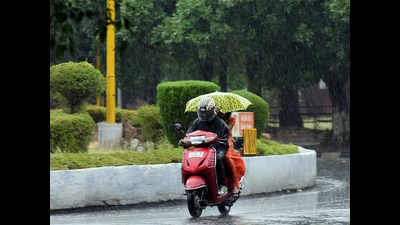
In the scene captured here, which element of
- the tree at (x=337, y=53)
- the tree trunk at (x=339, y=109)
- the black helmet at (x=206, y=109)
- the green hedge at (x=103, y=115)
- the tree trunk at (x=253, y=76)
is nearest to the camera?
the black helmet at (x=206, y=109)

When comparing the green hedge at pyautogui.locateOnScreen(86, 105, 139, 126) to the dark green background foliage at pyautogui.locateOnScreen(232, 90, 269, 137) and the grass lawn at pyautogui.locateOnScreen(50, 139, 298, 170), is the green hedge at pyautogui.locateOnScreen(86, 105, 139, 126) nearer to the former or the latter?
the dark green background foliage at pyautogui.locateOnScreen(232, 90, 269, 137)

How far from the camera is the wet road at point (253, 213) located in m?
9.75

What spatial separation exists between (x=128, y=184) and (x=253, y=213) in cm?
220

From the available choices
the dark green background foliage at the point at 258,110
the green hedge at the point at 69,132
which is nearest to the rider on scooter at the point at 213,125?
the green hedge at the point at 69,132

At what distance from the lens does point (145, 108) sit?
19969 mm

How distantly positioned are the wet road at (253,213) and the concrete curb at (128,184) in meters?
0.22

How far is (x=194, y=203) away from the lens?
379 inches

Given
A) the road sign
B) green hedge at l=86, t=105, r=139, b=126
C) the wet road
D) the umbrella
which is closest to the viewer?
the wet road

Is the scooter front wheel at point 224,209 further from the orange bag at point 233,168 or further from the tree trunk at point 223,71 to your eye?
the tree trunk at point 223,71

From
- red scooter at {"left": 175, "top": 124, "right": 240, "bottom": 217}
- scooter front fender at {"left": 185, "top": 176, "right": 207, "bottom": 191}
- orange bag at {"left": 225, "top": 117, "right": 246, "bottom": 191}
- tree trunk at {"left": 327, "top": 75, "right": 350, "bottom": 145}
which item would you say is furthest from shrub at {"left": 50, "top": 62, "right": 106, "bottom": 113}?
tree trunk at {"left": 327, "top": 75, "right": 350, "bottom": 145}

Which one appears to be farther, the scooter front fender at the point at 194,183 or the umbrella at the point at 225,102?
the umbrella at the point at 225,102

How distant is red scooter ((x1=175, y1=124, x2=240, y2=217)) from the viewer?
31.5 ft

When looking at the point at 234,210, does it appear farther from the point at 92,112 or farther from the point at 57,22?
the point at 92,112

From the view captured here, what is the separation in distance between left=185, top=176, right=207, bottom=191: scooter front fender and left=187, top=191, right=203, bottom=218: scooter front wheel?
9 centimetres
